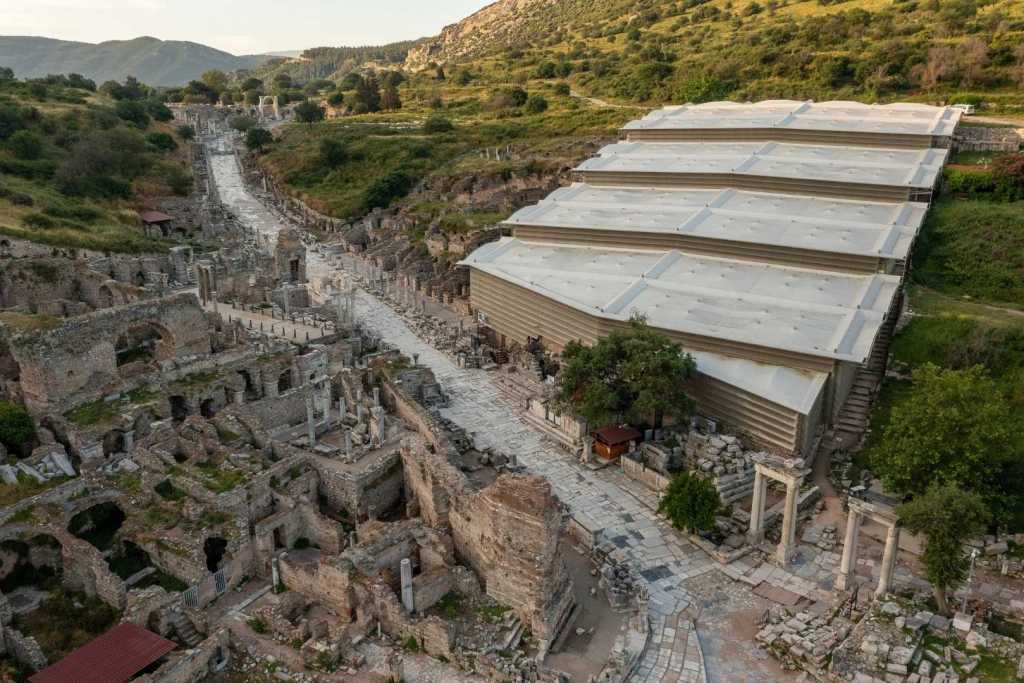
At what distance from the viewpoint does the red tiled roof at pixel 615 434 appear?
1222 inches

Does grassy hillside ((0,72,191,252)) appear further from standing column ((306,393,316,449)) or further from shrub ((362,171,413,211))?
standing column ((306,393,316,449))

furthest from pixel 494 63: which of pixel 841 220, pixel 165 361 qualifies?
pixel 165 361

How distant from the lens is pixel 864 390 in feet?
114

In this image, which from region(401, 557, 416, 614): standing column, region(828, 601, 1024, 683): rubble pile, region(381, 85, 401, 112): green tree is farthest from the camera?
region(381, 85, 401, 112): green tree

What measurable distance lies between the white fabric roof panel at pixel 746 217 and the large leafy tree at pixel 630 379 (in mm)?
13140

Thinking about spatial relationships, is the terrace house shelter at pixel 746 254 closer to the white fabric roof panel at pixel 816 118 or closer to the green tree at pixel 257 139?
the white fabric roof panel at pixel 816 118

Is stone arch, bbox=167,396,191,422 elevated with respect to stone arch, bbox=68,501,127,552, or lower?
elevated

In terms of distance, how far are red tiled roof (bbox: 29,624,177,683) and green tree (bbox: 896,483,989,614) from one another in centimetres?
1987

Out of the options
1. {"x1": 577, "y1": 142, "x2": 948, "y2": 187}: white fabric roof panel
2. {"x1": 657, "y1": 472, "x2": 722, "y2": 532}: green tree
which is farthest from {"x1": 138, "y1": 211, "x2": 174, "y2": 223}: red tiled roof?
{"x1": 657, "y1": 472, "x2": 722, "y2": 532}: green tree

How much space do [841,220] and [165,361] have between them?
36034 millimetres

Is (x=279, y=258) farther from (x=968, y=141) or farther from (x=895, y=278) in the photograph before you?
(x=968, y=141)

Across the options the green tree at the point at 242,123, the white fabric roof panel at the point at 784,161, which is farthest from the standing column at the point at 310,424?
the green tree at the point at 242,123

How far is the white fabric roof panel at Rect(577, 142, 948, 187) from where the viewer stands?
49250 millimetres

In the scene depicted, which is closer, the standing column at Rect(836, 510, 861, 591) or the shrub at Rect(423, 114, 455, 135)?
the standing column at Rect(836, 510, 861, 591)
